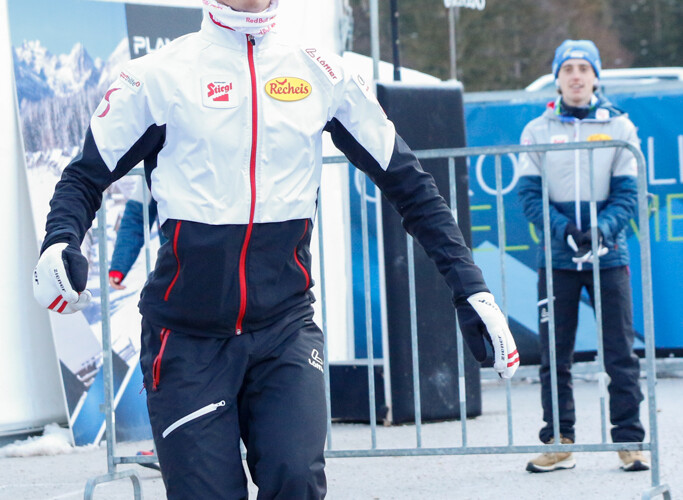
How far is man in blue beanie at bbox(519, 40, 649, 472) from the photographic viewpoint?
5297 millimetres

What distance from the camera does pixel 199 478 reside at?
265 centimetres

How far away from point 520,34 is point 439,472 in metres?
28.4

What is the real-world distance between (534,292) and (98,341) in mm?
3645

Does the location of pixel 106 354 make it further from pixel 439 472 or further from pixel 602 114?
pixel 602 114

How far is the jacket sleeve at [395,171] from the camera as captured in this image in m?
2.89

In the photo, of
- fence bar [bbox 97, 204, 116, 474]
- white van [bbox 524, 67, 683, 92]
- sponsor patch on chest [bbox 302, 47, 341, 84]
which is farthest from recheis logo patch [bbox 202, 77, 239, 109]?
white van [bbox 524, 67, 683, 92]

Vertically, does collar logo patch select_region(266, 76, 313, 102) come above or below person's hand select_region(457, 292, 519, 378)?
above

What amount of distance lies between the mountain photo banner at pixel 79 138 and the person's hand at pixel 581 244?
2495 mm

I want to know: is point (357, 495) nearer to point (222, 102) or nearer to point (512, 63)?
point (222, 102)

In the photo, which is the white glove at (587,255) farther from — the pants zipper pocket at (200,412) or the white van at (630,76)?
the white van at (630,76)

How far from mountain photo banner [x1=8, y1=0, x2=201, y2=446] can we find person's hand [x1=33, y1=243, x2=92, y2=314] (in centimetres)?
387

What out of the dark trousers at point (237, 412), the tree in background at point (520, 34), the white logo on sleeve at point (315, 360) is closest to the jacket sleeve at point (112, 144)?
the dark trousers at point (237, 412)

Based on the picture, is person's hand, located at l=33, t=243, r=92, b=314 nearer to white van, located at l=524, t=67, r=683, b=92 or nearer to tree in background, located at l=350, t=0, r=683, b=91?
white van, located at l=524, t=67, r=683, b=92

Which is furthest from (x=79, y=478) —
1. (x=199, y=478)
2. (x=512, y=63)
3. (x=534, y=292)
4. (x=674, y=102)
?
(x=512, y=63)
